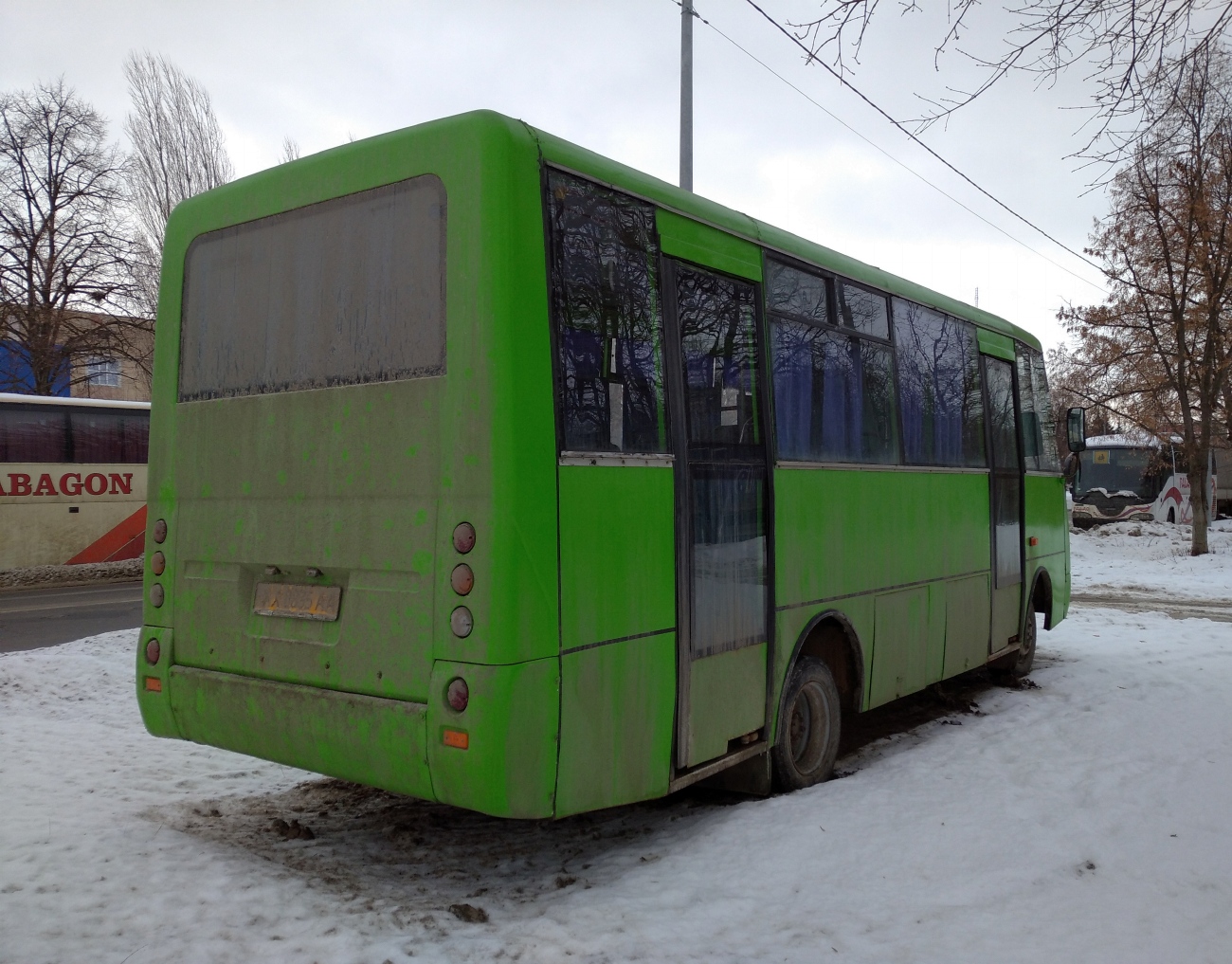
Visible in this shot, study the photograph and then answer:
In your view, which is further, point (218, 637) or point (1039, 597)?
point (1039, 597)

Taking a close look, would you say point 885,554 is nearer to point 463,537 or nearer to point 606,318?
point 606,318

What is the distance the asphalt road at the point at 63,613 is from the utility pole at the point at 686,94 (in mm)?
8966

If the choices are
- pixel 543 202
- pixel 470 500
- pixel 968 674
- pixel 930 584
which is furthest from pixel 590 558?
pixel 968 674

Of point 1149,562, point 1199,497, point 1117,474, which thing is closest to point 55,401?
point 1149,562

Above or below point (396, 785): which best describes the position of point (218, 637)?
above

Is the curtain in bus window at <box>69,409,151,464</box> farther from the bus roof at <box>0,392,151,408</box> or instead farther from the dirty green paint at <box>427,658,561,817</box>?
the dirty green paint at <box>427,658,561,817</box>

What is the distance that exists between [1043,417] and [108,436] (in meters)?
15.4

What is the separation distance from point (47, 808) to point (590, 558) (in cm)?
308

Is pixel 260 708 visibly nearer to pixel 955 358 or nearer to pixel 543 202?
pixel 543 202

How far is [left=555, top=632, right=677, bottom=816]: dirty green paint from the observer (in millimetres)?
4031

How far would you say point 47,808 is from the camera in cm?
510

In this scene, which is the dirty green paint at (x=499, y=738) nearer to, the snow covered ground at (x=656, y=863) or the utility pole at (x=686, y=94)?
the snow covered ground at (x=656, y=863)

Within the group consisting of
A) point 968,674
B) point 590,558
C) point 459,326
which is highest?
point 459,326

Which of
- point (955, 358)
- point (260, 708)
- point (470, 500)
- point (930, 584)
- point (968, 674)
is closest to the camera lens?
point (470, 500)
